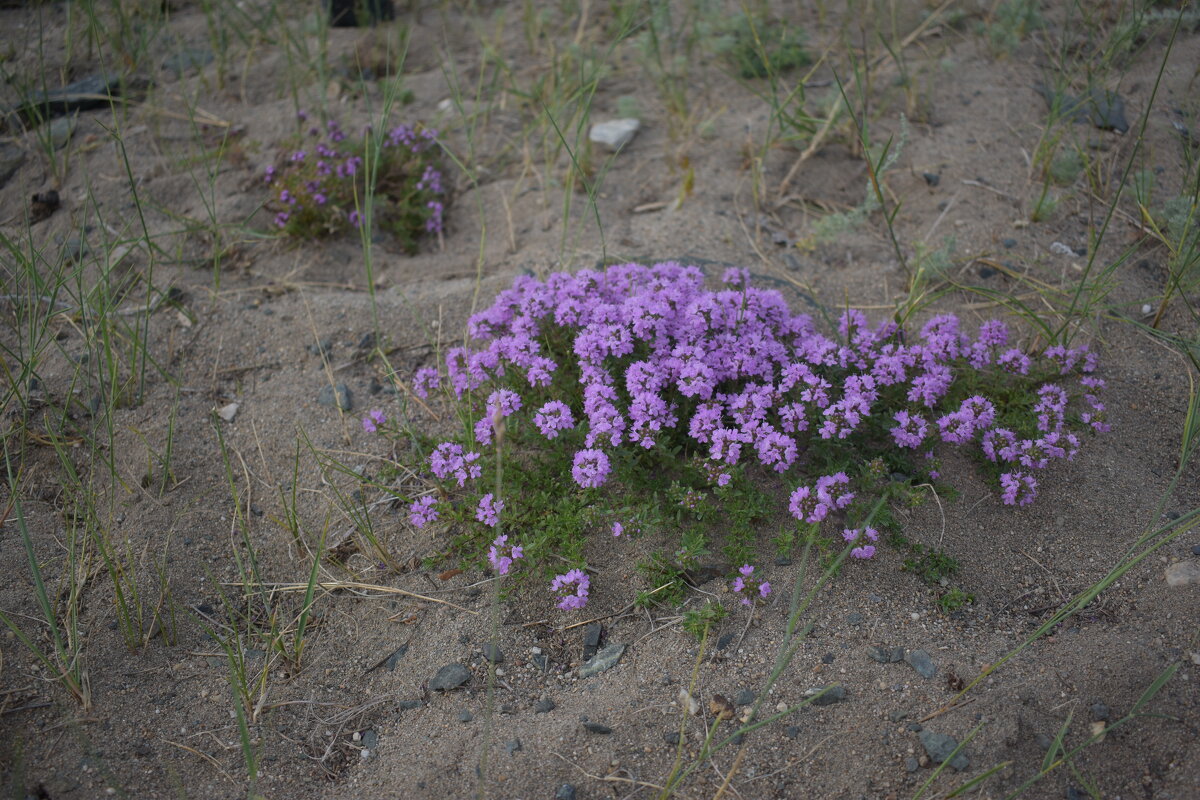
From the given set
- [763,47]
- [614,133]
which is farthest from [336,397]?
[763,47]

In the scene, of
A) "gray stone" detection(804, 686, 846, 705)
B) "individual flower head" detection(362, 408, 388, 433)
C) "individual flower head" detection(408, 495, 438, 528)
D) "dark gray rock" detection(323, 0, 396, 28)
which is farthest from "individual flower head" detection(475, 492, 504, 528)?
"dark gray rock" detection(323, 0, 396, 28)

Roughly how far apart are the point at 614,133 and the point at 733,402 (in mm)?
2687

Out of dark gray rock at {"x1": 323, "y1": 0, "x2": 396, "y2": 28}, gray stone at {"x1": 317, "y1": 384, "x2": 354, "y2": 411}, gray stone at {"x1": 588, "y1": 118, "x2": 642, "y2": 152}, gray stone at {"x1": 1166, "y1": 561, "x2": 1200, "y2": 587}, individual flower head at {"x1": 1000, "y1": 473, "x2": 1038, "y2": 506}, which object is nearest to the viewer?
gray stone at {"x1": 1166, "y1": 561, "x2": 1200, "y2": 587}

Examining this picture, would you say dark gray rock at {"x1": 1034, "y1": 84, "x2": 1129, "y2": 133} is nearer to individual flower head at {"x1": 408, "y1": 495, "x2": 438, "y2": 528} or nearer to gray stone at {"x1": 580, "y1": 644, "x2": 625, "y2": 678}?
gray stone at {"x1": 580, "y1": 644, "x2": 625, "y2": 678}

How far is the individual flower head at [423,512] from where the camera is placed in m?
3.37

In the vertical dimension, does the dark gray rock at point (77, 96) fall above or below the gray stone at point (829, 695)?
above

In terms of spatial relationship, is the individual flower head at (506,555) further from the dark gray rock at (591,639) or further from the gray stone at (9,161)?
the gray stone at (9,161)

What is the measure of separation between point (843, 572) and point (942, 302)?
5.89 ft

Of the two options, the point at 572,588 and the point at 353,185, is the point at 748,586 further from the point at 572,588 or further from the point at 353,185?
the point at 353,185

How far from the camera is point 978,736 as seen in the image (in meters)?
2.64

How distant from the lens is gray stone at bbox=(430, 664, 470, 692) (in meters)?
3.01

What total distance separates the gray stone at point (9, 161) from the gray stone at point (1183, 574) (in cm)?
614

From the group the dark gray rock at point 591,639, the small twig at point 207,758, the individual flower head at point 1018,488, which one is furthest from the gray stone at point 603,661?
the individual flower head at point 1018,488

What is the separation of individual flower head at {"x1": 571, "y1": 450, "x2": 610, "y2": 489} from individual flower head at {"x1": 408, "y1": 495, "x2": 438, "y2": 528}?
588mm
